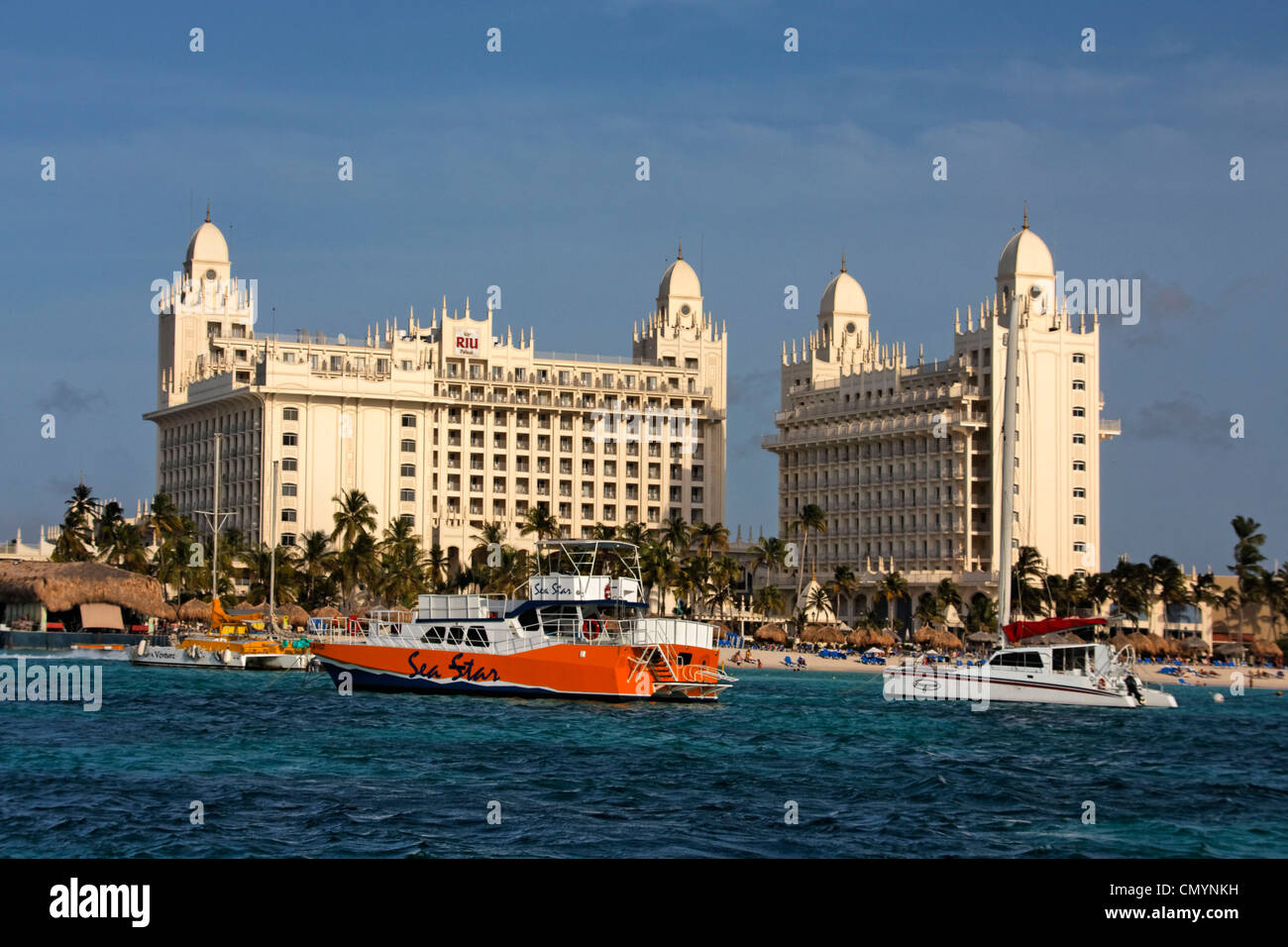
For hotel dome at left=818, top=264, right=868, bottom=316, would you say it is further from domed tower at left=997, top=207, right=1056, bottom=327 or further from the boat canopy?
the boat canopy

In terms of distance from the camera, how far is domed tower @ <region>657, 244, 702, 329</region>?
623 feet

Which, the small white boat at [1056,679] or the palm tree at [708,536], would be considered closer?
the small white boat at [1056,679]

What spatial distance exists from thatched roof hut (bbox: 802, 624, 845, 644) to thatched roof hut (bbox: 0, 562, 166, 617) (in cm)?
5249

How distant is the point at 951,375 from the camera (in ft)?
522

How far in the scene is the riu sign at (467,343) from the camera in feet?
572

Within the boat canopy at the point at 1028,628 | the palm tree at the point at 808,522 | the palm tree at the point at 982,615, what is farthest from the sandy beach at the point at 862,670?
the boat canopy at the point at 1028,628

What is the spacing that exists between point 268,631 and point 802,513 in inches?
2551

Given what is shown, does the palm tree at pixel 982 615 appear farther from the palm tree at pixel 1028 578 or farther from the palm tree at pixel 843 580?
the palm tree at pixel 843 580

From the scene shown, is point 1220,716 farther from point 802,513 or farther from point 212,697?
point 802,513

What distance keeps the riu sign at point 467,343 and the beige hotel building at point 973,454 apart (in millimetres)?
39228

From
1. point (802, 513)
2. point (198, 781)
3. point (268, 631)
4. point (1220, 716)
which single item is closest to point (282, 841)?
point (198, 781)

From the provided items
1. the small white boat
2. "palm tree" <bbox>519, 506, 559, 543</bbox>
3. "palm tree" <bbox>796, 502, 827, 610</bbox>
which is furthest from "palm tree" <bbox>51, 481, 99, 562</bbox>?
the small white boat
